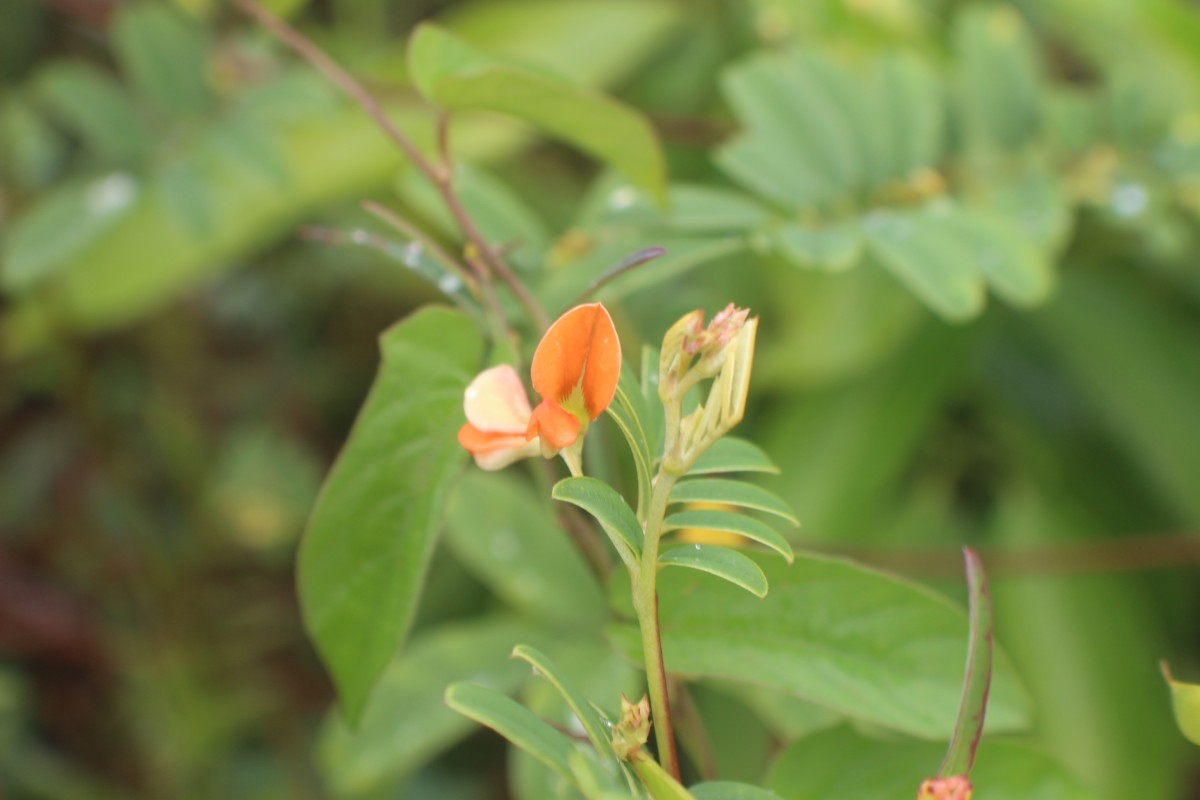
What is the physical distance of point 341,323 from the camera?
124 centimetres

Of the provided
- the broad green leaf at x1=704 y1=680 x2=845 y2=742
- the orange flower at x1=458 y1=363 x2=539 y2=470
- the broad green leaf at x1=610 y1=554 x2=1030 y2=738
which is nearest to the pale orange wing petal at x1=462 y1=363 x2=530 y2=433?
the orange flower at x1=458 y1=363 x2=539 y2=470

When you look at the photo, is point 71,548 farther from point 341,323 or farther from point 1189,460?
point 1189,460

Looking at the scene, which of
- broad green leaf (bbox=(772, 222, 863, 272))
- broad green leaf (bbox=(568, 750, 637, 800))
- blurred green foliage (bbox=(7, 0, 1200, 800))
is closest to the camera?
broad green leaf (bbox=(568, 750, 637, 800))

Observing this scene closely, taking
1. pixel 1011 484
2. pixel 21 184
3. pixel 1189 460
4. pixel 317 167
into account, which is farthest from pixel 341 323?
pixel 1189 460

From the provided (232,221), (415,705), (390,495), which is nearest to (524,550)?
(415,705)

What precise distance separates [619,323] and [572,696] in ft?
1.60

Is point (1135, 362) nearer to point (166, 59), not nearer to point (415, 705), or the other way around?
point (415, 705)

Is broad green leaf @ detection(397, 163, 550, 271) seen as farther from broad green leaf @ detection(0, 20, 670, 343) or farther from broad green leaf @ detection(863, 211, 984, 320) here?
broad green leaf @ detection(0, 20, 670, 343)

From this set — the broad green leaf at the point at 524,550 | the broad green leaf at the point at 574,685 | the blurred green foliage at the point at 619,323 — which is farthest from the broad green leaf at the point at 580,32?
the broad green leaf at the point at 574,685

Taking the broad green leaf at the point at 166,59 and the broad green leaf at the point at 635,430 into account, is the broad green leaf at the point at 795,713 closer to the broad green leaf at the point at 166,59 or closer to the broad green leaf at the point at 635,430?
the broad green leaf at the point at 635,430

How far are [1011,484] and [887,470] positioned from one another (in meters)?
0.19

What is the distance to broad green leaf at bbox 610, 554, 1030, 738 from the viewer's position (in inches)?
14.7

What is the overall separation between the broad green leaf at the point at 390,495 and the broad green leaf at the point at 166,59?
0.56m

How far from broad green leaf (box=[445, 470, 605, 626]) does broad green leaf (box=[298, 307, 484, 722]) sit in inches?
Answer: 6.3
